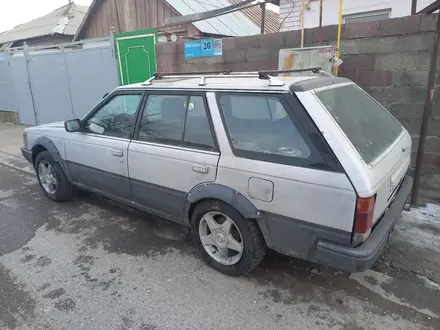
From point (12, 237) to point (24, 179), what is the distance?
2368mm

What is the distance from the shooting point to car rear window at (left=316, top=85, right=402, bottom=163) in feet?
7.82

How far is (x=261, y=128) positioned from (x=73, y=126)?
94.1 inches

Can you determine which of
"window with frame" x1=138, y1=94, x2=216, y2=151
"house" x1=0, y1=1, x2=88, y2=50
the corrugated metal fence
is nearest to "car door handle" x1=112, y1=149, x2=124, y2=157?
"window with frame" x1=138, y1=94, x2=216, y2=151

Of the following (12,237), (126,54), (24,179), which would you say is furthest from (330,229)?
(126,54)

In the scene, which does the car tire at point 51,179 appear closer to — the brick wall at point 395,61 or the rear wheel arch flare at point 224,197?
the rear wheel arch flare at point 224,197

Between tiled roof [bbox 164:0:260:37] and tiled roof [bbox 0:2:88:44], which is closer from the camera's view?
tiled roof [bbox 164:0:260:37]

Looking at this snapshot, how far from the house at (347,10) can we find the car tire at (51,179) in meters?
5.97

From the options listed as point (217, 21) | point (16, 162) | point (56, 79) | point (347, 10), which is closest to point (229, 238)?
point (16, 162)

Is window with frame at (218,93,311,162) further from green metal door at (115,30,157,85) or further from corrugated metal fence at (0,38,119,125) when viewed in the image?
corrugated metal fence at (0,38,119,125)

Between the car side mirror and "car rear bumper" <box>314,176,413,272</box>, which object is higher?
the car side mirror

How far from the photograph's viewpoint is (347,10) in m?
7.11

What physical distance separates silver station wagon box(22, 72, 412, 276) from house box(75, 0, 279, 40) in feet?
21.2

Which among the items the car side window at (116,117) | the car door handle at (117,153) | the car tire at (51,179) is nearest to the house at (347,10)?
the car side window at (116,117)

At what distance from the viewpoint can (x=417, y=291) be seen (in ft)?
8.91
